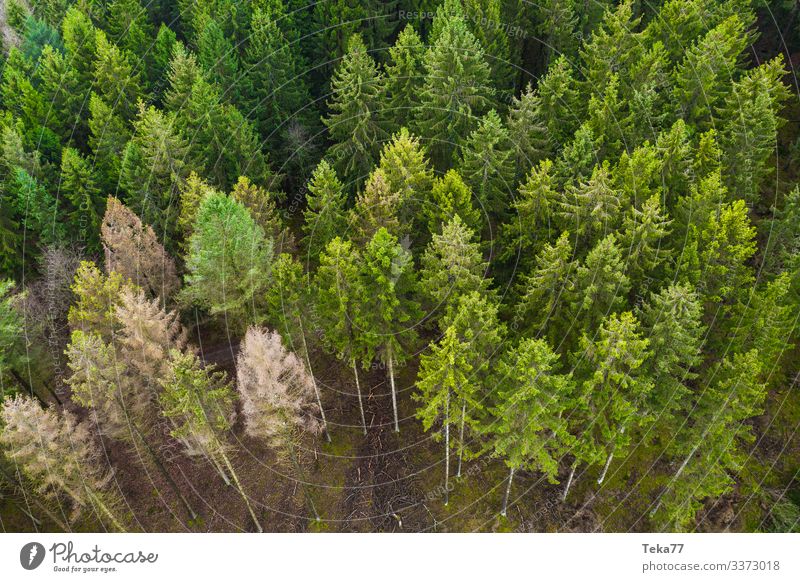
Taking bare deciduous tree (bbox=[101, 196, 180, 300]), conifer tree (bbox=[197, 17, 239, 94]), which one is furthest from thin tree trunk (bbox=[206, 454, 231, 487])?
conifer tree (bbox=[197, 17, 239, 94])

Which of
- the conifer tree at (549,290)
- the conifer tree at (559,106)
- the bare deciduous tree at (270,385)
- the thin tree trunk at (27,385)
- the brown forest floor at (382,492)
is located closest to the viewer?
the bare deciduous tree at (270,385)

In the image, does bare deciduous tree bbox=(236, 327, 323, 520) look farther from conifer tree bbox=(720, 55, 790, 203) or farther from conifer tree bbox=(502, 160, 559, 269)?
conifer tree bbox=(720, 55, 790, 203)

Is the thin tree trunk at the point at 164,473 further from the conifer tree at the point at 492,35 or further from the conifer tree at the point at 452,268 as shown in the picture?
the conifer tree at the point at 492,35

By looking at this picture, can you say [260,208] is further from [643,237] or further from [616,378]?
[616,378]

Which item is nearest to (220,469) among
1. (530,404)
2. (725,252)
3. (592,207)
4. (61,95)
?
(530,404)

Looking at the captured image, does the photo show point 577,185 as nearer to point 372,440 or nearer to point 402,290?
point 402,290

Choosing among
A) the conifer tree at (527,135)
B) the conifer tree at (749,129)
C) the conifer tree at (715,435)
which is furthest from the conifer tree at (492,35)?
the conifer tree at (715,435)

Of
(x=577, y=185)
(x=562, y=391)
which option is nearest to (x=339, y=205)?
(x=577, y=185)
